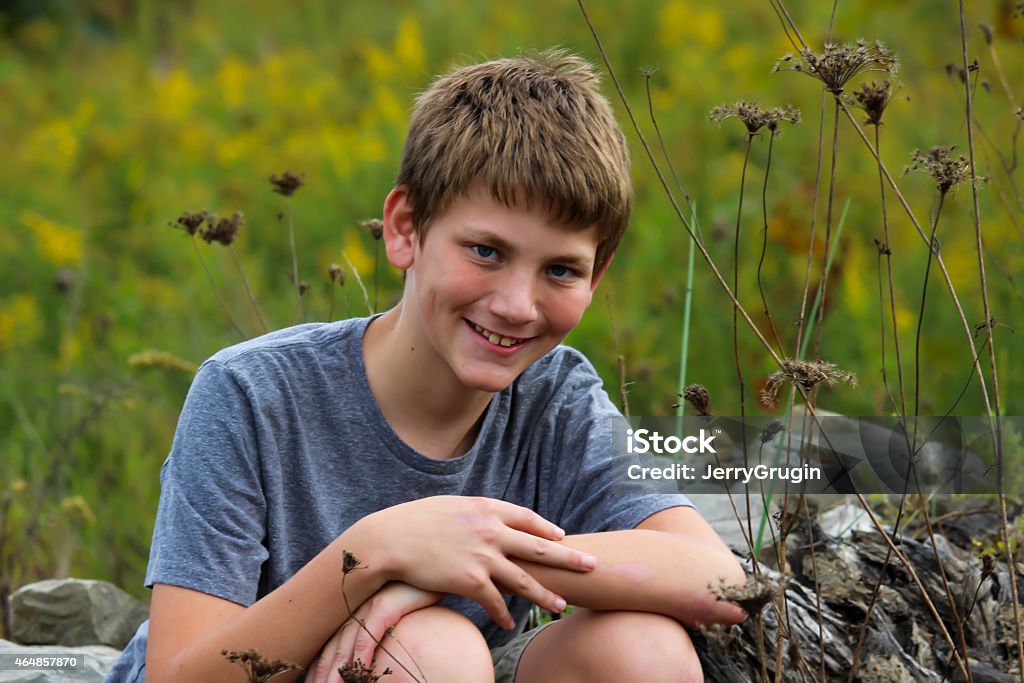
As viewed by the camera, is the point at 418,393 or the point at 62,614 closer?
the point at 418,393

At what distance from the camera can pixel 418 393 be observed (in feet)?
7.37

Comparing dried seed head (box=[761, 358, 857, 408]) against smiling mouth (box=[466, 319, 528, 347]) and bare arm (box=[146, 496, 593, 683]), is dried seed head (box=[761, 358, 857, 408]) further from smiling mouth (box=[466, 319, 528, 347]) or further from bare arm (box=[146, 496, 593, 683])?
smiling mouth (box=[466, 319, 528, 347])

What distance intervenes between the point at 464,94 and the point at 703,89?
13.2 ft

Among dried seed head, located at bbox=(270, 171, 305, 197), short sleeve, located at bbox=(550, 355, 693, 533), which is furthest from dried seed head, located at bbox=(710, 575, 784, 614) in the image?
dried seed head, located at bbox=(270, 171, 305, 197)

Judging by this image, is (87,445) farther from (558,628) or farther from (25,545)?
(558,628)

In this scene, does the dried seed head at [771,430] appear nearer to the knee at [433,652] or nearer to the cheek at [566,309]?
the cheek at [566,309]

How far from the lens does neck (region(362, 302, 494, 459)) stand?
7.32 ft

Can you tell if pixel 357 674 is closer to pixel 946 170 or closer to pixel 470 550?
pixel 470 550

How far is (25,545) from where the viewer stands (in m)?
3.31

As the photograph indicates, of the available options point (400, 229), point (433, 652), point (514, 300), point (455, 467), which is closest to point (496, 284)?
point (514, 300)

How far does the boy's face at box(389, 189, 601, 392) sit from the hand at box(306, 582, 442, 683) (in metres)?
0.42

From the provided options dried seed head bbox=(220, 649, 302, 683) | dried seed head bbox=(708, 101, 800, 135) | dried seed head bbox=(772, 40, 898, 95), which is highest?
dried seed head bbox=(772, 40, 898, 95)

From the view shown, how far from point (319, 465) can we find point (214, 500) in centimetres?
23

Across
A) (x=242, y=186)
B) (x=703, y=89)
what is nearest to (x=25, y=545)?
(x=242, y=186)
